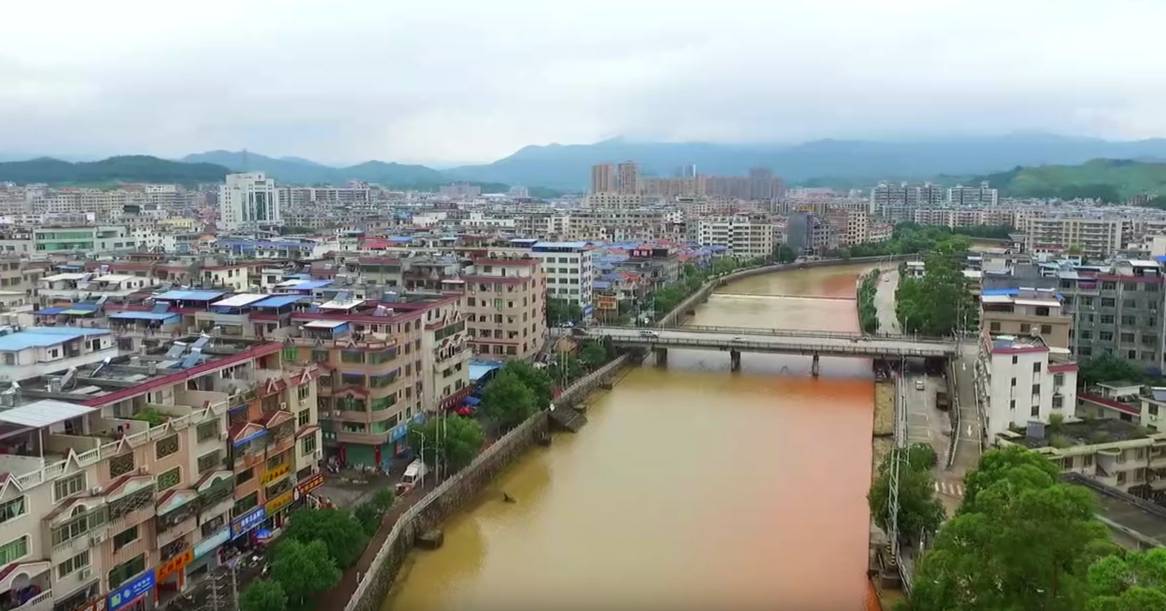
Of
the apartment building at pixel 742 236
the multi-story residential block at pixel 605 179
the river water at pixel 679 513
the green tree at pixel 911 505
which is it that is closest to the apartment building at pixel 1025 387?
the river water at pixel 679 513

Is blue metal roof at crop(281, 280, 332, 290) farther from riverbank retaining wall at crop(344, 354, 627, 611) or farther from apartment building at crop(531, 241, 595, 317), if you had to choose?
apartment building at crop(531, 241, 595, 317)

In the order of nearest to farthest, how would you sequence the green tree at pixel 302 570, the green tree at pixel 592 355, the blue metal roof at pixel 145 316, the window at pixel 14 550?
the window at pixel 14 550 → the green tree at pixel 302 570 → the blue metal roof at pixel 145 316 → the green tree at pixel 592 355

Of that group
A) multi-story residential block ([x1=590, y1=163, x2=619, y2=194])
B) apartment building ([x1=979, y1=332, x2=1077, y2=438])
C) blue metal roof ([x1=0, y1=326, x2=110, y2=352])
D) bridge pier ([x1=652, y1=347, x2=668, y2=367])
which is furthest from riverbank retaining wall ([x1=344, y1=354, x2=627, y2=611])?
multi-story residential block ([x1=590, y1=163, x2=619, y2=194])

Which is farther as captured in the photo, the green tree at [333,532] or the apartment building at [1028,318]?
the apartment building at [1028,318]

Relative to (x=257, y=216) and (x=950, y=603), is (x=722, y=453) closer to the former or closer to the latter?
(x=950, y=603)

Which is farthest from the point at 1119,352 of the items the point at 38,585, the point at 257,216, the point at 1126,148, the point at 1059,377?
the point at 1126,148

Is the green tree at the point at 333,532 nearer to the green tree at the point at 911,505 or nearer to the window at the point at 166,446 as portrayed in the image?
the window at the point at 166,446
